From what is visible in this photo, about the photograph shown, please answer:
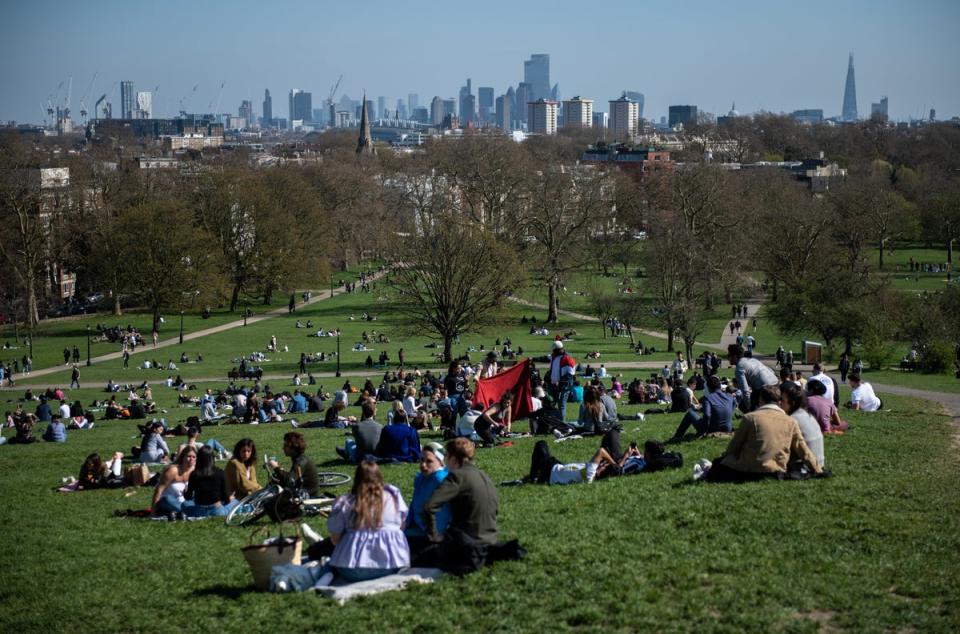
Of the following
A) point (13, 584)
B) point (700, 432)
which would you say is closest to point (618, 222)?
point (700, 432)

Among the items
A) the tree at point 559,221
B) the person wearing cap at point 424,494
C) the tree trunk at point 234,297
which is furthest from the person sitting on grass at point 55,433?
the tree trunk at point 234,297

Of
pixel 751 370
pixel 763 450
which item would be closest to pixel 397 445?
pixel 751 370

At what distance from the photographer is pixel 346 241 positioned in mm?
83562

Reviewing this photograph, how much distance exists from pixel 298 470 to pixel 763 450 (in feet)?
15.9

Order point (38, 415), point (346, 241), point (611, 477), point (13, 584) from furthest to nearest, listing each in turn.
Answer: point (346, 241)
point (38, 415)
point (611, 477)
point (13, 584)

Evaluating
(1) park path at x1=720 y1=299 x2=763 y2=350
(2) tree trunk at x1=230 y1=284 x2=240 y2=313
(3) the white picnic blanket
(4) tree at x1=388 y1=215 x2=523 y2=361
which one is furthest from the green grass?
(2) tree trunk at x1=230 y1=284 x2=240 y2=313

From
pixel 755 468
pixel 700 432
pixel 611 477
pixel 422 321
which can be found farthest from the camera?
pixel 422 321

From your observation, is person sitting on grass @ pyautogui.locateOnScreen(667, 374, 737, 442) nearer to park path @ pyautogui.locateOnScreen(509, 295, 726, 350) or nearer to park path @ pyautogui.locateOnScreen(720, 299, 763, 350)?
park path @ pyautogui.locateOnScreen(720, 299, 763, 350)

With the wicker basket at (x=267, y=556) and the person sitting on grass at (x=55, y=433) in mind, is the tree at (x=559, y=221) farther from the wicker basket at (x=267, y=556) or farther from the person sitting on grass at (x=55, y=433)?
the wicker basket at (x=267, y=556)

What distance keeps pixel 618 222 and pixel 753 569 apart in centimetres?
7591

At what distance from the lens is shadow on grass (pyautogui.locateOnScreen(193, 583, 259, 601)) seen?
923 centimetres

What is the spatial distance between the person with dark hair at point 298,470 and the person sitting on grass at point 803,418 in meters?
5.11

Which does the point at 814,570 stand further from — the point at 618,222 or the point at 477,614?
the point at 618,222

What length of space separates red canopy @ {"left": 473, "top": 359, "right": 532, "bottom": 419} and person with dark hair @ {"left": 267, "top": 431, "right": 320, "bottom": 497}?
6.50 m
